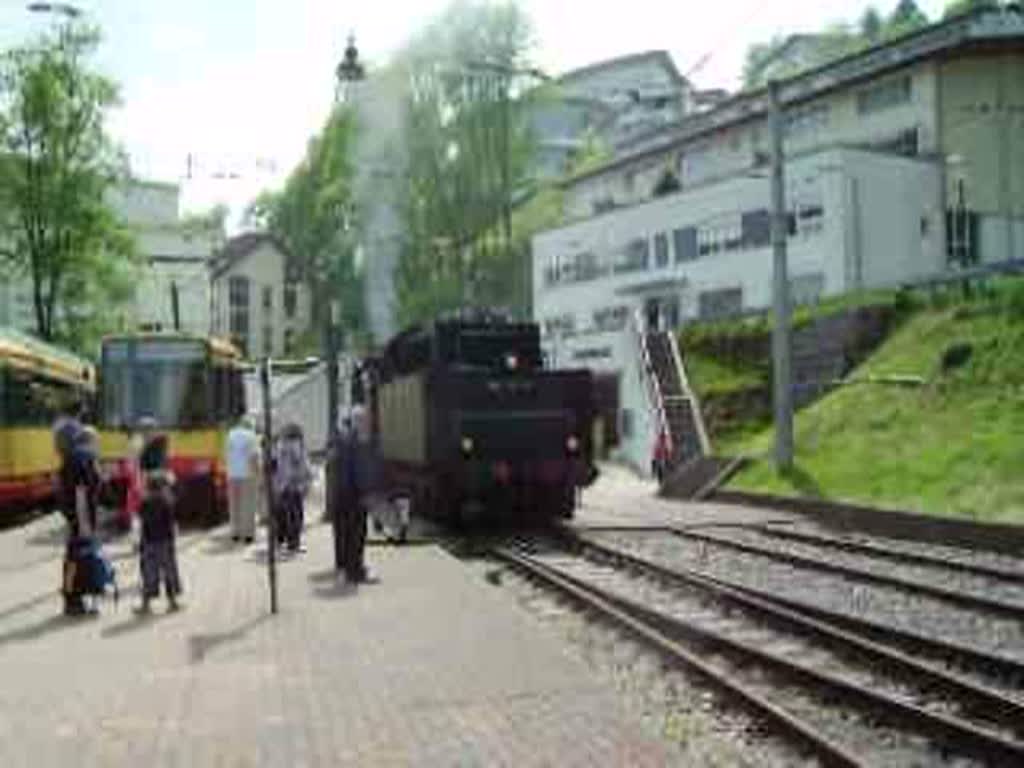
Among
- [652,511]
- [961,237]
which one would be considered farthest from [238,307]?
[652,511]

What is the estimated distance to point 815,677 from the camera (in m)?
13.7

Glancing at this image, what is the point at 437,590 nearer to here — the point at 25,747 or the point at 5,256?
the point at 25,747

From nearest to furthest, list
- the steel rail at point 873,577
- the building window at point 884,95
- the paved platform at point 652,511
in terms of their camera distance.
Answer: the steel rail at point 873,577, the paved platform at point 652,511, the building window at point 884,95

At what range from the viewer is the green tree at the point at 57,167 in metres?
71.4

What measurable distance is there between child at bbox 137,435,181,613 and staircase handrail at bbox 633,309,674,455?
97.9 ft

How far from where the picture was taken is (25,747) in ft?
36.8

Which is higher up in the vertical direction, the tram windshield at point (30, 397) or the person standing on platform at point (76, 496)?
the tram windshield at point (30, 397)

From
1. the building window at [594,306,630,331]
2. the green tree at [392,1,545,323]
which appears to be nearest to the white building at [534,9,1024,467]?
the building window at [594,306,630,331]

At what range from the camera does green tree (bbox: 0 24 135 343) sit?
71.4 meters

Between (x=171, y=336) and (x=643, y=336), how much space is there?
952 inches

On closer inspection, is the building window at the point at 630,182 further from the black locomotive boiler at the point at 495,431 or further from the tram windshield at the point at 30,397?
the black locomotive boiler at the point at 495,431

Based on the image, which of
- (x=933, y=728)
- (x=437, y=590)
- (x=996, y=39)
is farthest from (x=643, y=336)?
(x=933, y=728)

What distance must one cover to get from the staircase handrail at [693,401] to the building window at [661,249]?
14.9m

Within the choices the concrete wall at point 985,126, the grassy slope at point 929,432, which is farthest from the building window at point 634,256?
Result: the grassy slope at point 929,432
